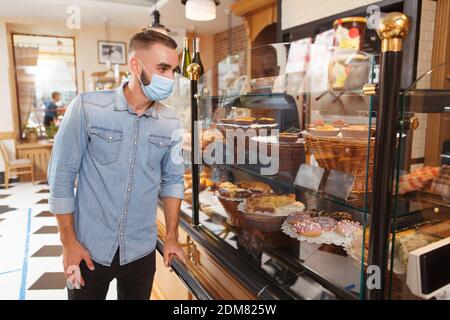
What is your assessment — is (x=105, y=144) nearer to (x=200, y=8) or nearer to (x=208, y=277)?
(x=208, y=277)

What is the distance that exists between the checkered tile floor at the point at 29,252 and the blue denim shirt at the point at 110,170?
1601 mm

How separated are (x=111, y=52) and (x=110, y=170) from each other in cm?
711

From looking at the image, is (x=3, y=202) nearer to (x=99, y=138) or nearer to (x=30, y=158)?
(x=30, y=158)

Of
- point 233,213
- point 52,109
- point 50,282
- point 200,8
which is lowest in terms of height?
point 50,282

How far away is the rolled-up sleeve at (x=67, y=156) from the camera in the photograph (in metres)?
1.31

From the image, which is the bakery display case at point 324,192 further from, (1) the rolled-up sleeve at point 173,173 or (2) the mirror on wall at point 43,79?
(2) the mirror on wall at point 43,79

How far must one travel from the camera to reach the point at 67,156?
1.32 metres

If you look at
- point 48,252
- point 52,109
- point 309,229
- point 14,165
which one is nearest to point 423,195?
point 309,229

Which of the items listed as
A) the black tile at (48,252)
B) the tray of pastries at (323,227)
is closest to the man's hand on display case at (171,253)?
the tray of pastries at (323,227)

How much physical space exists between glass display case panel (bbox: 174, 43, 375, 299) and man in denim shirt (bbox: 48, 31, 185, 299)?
338mm

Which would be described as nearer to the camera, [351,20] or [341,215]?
[341,215]

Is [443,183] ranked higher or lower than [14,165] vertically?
higher

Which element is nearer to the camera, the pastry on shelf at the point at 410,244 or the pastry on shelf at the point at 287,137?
the pastry on shelf at the point at 410,244

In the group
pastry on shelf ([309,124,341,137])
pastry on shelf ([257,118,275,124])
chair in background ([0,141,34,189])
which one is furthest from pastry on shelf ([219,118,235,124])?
chair in background ([0,141,34,189])
